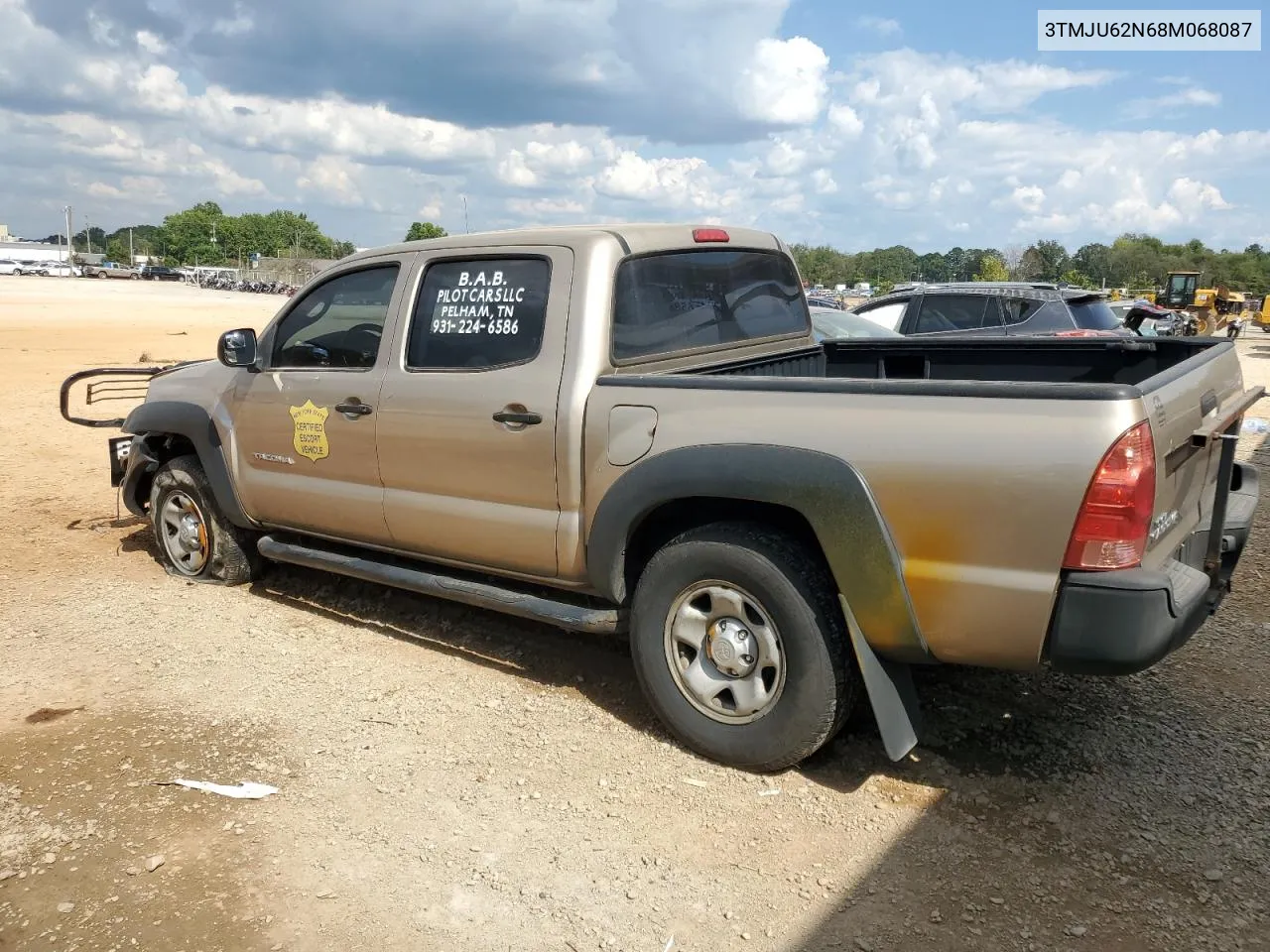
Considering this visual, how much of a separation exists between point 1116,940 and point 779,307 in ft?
10.7

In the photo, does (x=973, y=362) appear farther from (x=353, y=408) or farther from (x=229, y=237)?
(x=229, y=237)

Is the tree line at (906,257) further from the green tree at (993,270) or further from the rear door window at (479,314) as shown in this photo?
the rear door window at (479,314)

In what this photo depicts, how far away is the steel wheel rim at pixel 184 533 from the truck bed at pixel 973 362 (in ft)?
10.6

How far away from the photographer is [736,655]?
3.60 meters

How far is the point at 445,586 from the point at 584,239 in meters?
1.63

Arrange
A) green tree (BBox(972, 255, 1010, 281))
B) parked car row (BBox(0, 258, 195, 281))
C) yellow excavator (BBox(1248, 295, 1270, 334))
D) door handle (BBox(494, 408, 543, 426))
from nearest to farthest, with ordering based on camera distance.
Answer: door handle (BBox(494, 408, 543, 426)) → yellow excavator (BBox(1248, 295, 1270, 334)) → green tree (BBox(972, 255, 1010, 281)) → parked car row (BBox(0, 258, 195, 281))

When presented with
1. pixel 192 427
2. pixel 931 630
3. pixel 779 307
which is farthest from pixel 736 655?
pixel 192 427

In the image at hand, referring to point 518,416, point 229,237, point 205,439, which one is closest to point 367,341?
point 518,416

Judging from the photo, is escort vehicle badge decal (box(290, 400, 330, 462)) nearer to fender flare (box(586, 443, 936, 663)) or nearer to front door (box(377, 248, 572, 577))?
front door (box(377, 248, 572, 577))

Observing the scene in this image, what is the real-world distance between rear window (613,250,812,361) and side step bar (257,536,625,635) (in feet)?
3.42

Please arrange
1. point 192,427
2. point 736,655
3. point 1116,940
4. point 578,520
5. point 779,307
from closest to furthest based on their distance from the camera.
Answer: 1. point 1116,940
2. point 736,655
3. point 578,520
4. point 779,307
5. point 192,427

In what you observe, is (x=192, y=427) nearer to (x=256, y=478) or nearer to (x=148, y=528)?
(x=256, y=478)

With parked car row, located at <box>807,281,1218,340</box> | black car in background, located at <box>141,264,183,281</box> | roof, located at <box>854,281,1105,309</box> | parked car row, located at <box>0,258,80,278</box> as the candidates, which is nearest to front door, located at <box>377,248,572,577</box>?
parked car row, located at <box>807,281,1218,340</box>

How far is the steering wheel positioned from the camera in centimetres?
469
